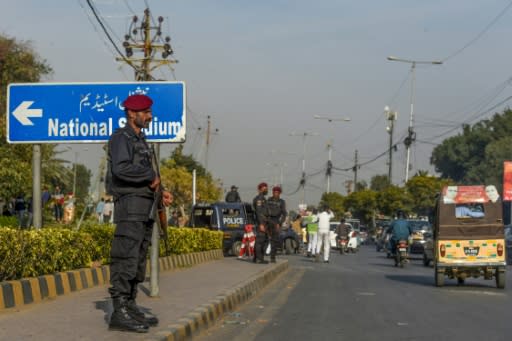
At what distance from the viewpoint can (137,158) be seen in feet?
28.0

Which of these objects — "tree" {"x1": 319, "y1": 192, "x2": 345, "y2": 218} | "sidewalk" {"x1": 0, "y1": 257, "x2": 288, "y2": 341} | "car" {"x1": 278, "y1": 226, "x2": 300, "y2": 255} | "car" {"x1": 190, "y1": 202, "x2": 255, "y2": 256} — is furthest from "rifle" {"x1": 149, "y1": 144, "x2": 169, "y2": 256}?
"tree" {"x1": 319, "y1": 192, "x2": 345, "y2": 218}

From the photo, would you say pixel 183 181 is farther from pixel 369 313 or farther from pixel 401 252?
pixel 369 313

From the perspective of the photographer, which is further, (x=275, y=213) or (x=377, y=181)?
(x=377, y=181)

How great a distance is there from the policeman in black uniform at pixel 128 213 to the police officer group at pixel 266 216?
14.8m

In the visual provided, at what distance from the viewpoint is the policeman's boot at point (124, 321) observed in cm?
842

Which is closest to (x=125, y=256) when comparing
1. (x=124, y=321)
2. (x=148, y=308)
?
(x=124, y=321)

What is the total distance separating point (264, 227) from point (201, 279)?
689cm

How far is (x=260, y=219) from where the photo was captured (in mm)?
23391

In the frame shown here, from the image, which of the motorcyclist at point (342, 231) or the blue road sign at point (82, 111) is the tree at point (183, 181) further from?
the blue road sign at point (82, 111)

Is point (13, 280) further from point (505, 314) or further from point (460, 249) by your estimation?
point (460, 249)

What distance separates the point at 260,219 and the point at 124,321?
15.0m

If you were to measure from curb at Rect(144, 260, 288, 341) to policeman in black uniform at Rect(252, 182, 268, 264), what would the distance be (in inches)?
215

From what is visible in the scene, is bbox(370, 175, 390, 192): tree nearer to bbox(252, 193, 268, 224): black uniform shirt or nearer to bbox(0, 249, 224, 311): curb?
bbox(252, 193, 268, 224): black uniform shirt

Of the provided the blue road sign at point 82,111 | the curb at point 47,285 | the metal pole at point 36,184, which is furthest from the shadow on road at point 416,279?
the metal pole at point 36,184
